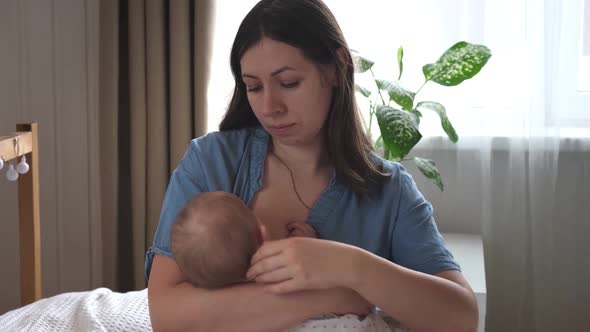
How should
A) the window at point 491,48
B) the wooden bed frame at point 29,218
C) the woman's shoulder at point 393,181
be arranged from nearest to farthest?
the woman's shoulder at point 393,181, the wooden bed frame at point 29,218, the window at point 491,48

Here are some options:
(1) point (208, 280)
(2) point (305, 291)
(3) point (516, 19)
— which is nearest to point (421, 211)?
(2) point (305, 291)

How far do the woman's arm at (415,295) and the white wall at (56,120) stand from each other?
1.90 metres

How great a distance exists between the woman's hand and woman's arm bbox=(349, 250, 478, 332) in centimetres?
2

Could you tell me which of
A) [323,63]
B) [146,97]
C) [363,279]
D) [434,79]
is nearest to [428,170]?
[434,79]

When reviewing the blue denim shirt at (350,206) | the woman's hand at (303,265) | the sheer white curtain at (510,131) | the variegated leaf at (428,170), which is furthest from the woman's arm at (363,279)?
the sheer white curtain at (510,131)

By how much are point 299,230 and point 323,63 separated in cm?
29

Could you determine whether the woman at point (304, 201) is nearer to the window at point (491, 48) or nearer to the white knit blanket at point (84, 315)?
Answer: the white knit blanket at point (84, 315)

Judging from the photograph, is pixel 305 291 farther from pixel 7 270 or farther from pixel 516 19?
pixel 7 270

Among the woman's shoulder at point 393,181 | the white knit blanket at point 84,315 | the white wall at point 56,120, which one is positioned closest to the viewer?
the woman's shoulder at point 393,181

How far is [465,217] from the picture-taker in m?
2.98

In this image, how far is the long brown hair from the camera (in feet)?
4.50

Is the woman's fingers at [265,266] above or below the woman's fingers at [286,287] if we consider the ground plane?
above

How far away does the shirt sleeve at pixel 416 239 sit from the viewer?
143 centimetres

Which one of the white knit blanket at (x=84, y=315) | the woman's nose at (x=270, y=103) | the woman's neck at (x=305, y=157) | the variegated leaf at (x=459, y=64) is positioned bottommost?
the white knit blanket at (x=84, y=315)
